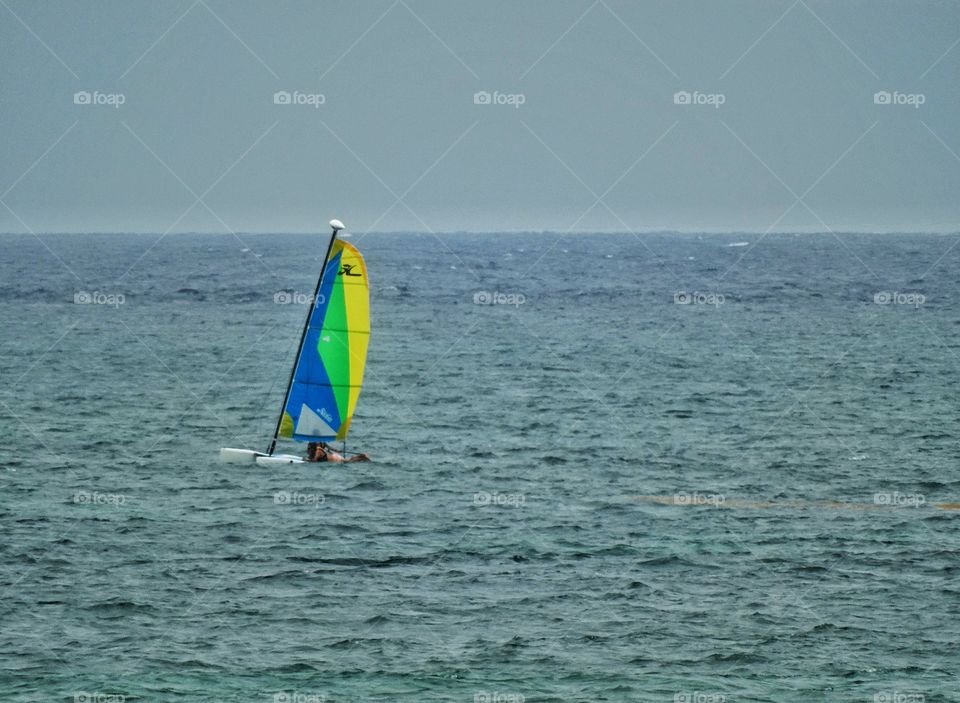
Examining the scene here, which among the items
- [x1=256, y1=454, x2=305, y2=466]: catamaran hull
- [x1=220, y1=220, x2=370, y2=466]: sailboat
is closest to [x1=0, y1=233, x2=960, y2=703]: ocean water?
[x1=256, y1=454, x2=305, y2=466]: catamaran hull

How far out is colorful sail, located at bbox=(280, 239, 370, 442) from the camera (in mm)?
41250

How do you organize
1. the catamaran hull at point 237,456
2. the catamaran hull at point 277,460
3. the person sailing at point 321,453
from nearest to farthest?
1. the catamaran hull at point 277,460
2. the person sailing at point 321,453
3. the catamaran hull at point 237,456

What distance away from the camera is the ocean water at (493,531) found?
27.5 m

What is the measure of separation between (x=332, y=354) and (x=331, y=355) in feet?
0.13

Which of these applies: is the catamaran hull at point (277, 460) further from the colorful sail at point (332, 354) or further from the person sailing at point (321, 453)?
the colorful sail at point (332, 354)

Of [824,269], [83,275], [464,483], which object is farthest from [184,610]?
[824,269]

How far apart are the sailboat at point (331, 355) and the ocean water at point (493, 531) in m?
1.67

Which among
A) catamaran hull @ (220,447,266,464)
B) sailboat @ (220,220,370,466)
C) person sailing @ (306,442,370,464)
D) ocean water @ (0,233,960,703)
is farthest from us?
catamaran hull @ (220,447,266,464)

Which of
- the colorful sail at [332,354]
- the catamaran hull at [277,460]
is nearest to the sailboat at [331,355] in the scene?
the colorful sail at [332,354]

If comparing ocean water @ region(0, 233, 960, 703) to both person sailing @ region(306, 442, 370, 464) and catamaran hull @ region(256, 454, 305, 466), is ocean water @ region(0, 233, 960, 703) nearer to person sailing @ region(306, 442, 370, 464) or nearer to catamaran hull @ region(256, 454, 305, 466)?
catamaran hull @ region(256, 454, 305, 466)

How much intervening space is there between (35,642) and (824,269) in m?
150

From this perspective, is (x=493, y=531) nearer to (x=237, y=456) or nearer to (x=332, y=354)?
(x=332, y=354)

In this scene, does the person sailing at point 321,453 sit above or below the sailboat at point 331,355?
below

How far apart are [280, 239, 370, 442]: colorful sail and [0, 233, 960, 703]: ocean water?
172 centimetres
